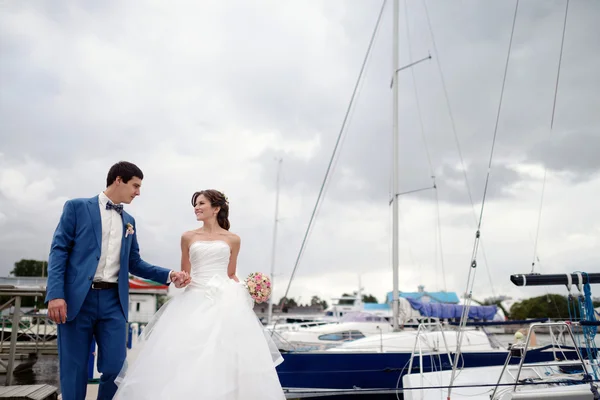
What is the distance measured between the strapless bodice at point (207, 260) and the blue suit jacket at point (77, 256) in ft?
1.90

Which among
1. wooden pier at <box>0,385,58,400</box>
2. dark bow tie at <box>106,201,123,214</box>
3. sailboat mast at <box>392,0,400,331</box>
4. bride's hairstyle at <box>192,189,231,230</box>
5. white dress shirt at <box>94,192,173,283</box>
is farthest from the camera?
sailboat mast at <box>392,0,400,331</box>

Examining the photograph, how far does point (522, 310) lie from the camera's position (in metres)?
61.5

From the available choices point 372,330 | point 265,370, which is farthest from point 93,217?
point 372,330

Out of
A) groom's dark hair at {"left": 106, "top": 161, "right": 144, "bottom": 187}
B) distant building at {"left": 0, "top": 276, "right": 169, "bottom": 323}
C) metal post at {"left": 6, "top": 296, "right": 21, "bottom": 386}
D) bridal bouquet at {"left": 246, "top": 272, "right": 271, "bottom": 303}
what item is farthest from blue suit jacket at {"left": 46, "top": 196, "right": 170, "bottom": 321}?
distant building at {"left": 0, "top": 276, "right": 169, "bottom": 323}

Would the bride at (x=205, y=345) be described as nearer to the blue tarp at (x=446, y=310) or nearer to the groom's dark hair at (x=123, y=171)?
the groom's dark hair at (x=123, y=171)

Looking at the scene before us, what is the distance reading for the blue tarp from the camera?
16.7 m

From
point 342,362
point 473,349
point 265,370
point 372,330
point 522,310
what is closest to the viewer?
point 265,370

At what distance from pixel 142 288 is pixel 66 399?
4259cm

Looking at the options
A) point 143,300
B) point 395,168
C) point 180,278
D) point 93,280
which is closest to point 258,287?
point 180,278

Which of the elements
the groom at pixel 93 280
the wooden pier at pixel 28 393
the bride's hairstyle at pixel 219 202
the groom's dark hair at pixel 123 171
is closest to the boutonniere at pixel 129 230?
the groom at pixel 93 280

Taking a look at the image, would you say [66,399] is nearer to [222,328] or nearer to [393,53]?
[222,328]

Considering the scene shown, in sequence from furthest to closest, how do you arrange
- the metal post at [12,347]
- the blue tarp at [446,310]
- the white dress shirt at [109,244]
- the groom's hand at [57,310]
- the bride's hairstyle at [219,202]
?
the blue tarp at [446,310] → the metal post at [12,347] → the bride's hairstyle at [219,202] → the white dress shirt at [109,244] → the groom's hand at [57,310]

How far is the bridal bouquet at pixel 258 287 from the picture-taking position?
4117 millimetres

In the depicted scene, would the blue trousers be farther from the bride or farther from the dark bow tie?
the dark bow tie
